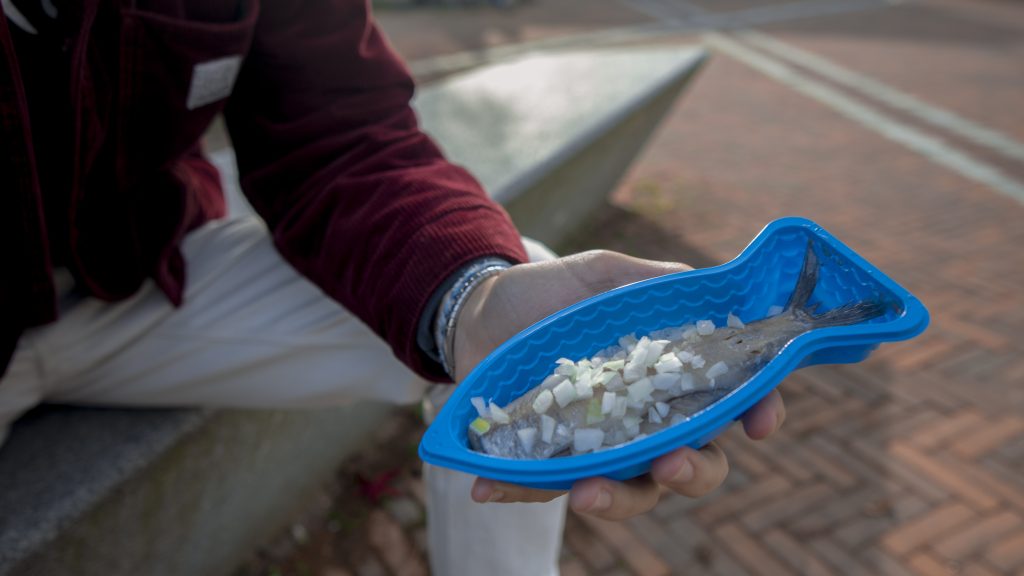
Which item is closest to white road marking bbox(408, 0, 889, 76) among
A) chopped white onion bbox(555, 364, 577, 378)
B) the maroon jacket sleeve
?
the maroon jacket sleeve

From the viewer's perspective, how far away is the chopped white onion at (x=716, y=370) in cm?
101

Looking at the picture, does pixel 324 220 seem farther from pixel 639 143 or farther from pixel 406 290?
pixel 639 143

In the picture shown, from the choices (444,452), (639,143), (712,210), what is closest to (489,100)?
(639,143)

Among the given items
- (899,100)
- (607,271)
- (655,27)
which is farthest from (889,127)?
(607,271)

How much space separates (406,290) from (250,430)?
0.78m

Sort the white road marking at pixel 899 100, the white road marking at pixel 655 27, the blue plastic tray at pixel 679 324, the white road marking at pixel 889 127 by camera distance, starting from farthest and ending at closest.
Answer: the white road marking at pixel 655 27
the white road marking at pixel 899 100
the white road marking at pixel 889 127
the blue plastic tray at pixel 679 324

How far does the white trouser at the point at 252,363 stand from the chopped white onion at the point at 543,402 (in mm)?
429

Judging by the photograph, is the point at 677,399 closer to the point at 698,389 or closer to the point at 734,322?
the point at 698,389

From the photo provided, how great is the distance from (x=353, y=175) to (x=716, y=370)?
29.1 inches

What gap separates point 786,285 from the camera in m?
1.19

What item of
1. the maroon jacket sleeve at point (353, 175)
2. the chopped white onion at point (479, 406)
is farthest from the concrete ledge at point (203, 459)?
the chopped white onion at point (479, 406)

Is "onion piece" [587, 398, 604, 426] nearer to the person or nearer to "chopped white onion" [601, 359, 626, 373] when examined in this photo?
"chopped white onion" [601, 359, 626, 373]

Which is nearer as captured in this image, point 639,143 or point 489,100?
point 489,100

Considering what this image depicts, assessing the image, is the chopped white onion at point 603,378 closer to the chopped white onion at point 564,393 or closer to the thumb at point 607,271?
the chopped white onion at point 564,393
